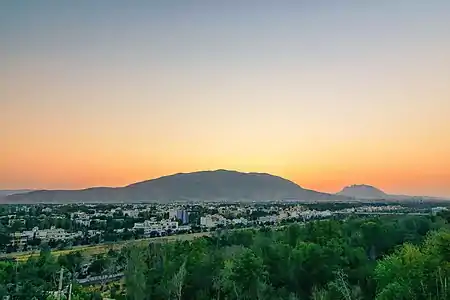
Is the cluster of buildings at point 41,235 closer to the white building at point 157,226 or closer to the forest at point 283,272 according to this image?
the white building at point 157,226

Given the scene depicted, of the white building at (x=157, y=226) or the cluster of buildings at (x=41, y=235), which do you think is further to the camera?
the white building at (x=157, y=226)

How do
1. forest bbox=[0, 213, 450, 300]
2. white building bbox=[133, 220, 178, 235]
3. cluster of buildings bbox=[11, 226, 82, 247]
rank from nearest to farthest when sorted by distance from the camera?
forest bbox=[0, 213, 450, 300] → cluster of buildings bbox=[11, 226, 82, 247] → white building bbox=[133, 220, 178, 235]

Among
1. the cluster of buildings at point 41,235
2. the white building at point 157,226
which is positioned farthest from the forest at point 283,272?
the white building at point 157,226

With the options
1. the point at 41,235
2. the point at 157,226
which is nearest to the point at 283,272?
the point at 41,235

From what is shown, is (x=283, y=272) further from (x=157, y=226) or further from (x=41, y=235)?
(x=157, y=226)

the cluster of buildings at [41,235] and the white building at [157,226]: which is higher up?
the white building at [157,226]

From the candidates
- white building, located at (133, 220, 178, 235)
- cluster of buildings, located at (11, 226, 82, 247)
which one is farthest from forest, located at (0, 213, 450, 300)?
white building, located at (133, 220, 178, 235)

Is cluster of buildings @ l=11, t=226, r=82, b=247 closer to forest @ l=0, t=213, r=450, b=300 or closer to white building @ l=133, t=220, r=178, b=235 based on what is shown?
white building @ l=133, t=220, r=178, b=235

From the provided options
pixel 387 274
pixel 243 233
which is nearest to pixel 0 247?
pixel 243 233
